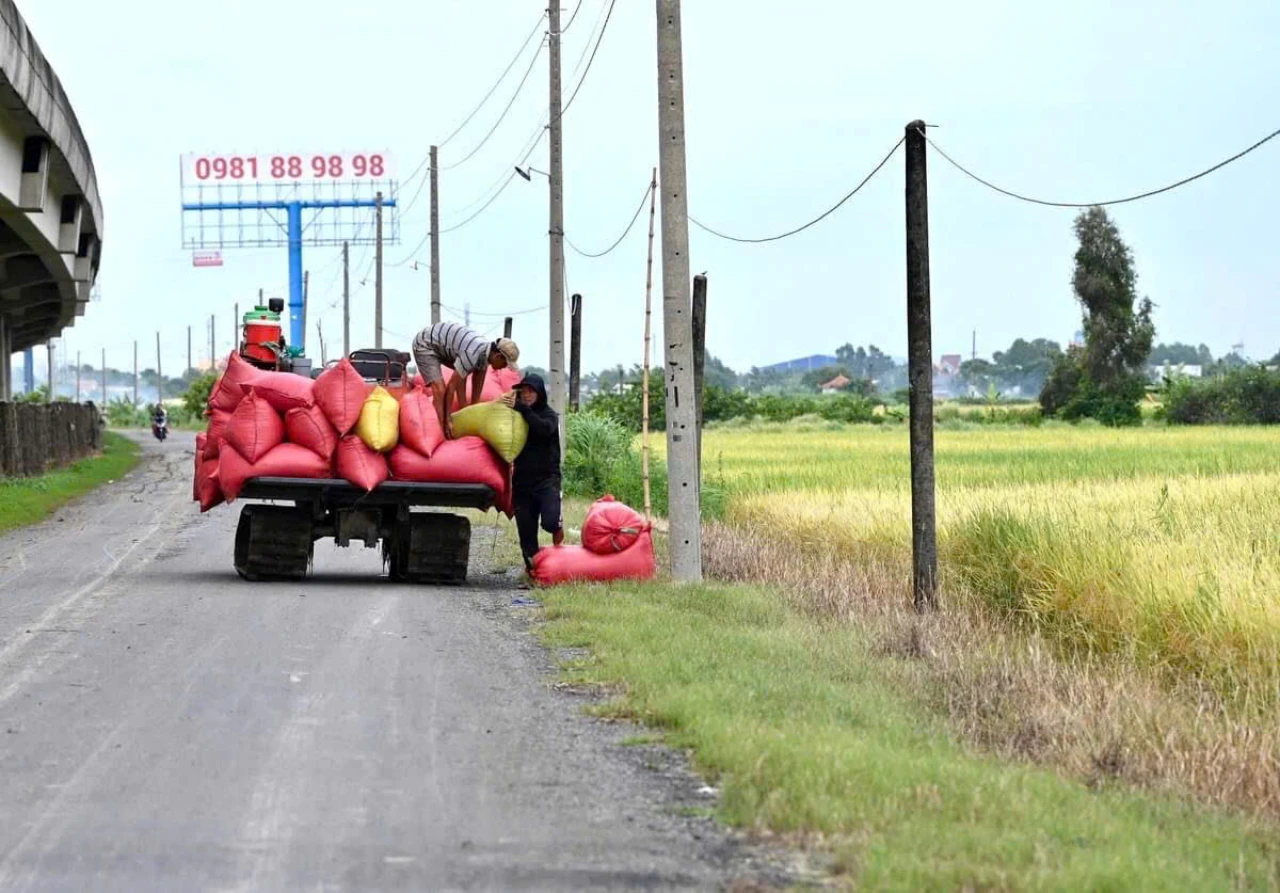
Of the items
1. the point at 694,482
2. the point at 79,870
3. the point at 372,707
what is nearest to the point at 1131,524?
the point at 694,482

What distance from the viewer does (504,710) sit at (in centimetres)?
1019

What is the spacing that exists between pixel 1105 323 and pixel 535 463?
244 feet

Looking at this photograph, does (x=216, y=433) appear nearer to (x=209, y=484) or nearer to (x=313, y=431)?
(x=209, y=484)

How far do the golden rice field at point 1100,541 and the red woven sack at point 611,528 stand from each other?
295 centimetres

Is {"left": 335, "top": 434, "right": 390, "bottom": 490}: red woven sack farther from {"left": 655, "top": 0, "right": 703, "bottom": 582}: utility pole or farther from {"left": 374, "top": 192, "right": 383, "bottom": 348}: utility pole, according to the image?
{"left": 374, "top": 192, "right": 383, "bottom": 348}: utility pole

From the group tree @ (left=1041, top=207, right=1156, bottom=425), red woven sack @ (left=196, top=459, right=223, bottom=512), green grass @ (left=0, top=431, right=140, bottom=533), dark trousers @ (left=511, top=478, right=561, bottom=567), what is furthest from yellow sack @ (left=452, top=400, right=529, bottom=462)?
tree @ (left=1041, top=207, right=1156, bottom=425)

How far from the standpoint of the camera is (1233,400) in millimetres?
76688

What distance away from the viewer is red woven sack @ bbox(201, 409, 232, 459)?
56.6ft

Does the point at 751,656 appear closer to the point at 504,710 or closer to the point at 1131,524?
the point at 504,710

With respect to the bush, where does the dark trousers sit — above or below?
below

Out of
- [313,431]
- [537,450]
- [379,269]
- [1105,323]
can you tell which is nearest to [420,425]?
[313,431]

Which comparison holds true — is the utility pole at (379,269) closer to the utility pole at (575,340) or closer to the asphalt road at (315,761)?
the utility pole at (575,340)

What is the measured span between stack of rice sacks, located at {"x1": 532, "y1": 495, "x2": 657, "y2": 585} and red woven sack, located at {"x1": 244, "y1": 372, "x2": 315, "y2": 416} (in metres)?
2.64

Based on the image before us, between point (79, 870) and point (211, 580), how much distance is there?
1098 centimetres
